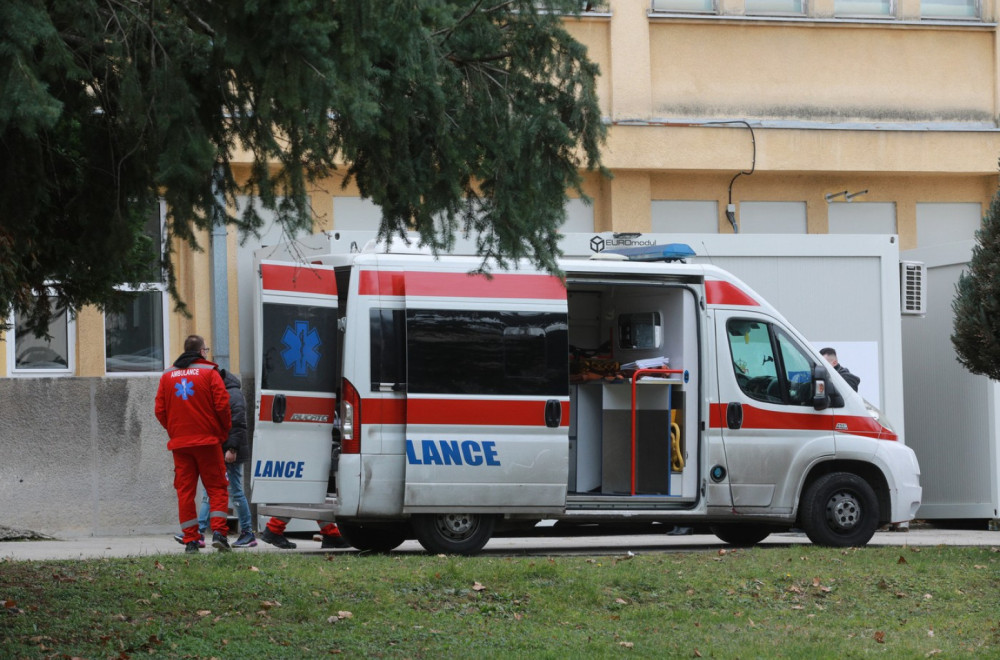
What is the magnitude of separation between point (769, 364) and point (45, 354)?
8.40 meters

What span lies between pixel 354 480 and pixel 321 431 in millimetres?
541

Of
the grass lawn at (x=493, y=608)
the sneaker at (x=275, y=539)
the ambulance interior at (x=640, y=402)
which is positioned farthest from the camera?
the sneaker at (x=275, y=539)

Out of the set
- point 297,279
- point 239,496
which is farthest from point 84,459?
point 297,279

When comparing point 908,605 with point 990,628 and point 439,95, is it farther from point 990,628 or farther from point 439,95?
point 439,95

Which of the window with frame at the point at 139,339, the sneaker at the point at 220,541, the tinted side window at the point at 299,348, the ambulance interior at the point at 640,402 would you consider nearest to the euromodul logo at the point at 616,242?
the ambulance interior at the point at 640,402

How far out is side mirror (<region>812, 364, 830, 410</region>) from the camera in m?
12.9

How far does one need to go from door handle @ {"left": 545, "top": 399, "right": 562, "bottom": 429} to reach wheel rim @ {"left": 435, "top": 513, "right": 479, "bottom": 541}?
1.00 m

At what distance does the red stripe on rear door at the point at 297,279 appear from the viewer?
11609mm

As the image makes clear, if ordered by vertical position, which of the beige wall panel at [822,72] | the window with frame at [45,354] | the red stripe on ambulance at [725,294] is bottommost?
the window with frame at [45,354]

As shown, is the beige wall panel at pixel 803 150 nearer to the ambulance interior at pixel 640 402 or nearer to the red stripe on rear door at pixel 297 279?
the ambulance interior at pixel 640 402

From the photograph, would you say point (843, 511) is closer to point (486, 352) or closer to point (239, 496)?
point (486, 352)

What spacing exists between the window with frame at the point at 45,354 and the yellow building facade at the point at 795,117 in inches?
135

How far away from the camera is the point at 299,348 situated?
38.4 feet

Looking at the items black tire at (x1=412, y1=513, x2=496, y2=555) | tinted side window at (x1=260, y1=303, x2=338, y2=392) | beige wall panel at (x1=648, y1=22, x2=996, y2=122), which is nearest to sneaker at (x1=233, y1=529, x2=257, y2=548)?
black tire at (x1=412, y1=513, x2=496, y2=555)
